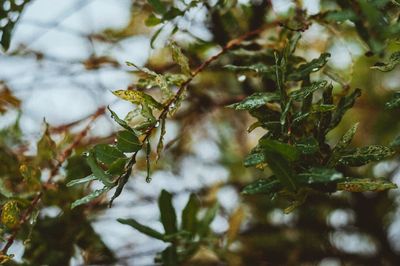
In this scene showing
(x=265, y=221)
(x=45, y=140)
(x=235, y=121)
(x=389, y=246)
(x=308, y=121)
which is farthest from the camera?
(x=235, y=121)

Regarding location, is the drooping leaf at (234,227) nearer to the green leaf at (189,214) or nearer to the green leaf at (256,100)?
the green leaf at (189,214)

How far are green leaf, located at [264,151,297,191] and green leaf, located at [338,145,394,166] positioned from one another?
11 cm

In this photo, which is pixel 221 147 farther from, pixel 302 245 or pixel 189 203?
pixel 189 203

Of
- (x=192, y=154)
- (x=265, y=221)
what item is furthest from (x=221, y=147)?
(x=265, y=221)

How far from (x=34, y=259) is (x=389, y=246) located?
1411 millimetres

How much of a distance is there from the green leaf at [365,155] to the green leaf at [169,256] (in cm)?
48

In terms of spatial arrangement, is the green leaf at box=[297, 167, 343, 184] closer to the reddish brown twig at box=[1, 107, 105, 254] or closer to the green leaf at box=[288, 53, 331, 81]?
the green leaf at box=[288, 53, 331, 81]

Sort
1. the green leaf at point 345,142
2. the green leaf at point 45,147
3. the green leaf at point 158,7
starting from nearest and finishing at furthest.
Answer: the green leaf at point 345,142
the green leaf at point 158,7
the green leaf at point 45,147

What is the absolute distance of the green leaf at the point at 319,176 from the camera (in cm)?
58

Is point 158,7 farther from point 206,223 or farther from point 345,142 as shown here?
point 206,223

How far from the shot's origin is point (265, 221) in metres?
2.00

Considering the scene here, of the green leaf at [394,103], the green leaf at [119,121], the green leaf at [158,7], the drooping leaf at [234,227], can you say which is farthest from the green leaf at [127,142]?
the drooping leaf at [234,227]

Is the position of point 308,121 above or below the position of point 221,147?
above

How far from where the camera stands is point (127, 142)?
0.69 m
